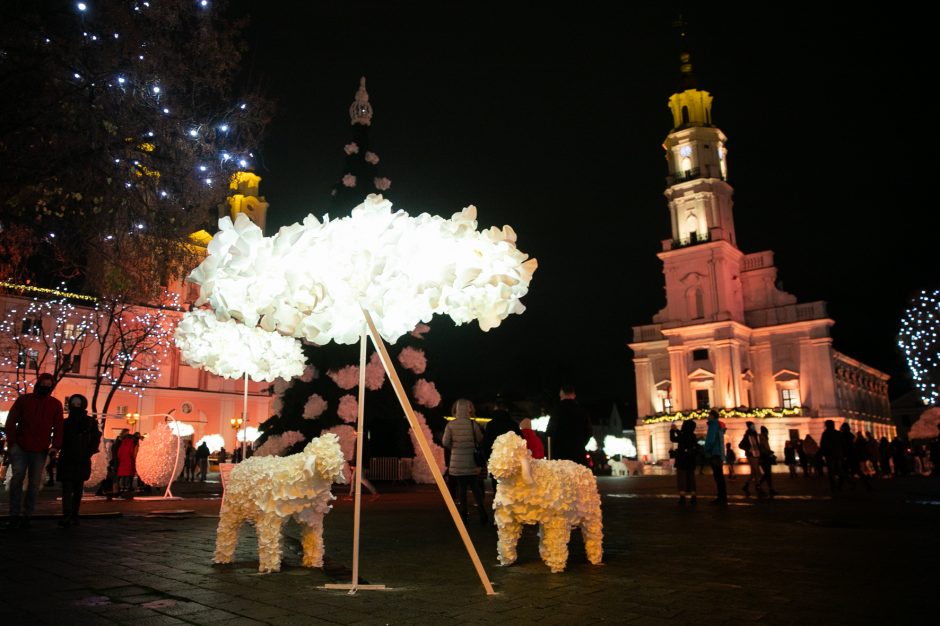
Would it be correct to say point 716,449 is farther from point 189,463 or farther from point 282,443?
point 189,463

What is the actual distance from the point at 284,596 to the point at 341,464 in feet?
4.22

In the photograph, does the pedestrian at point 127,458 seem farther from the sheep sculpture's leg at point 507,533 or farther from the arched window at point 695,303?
the arched window at point 695,303

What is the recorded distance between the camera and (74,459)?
9.82 m

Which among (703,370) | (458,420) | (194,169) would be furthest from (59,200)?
(703,370)

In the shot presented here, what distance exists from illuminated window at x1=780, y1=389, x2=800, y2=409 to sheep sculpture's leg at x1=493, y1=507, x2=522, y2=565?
185 ft

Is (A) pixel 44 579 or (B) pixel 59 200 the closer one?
(A) pixel 44 579

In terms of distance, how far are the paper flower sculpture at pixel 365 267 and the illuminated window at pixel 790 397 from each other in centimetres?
5776

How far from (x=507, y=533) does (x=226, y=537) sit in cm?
259

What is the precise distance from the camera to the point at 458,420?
9734 millimetres

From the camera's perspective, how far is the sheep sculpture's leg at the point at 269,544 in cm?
571

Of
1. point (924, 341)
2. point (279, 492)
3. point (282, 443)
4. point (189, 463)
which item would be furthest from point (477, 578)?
point (924, 341)

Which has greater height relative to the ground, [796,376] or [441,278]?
[796,376]

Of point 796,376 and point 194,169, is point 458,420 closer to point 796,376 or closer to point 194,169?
point 194,169

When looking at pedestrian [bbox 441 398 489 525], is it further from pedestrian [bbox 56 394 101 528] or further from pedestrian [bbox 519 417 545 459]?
pedestrian [bbox 56 394 101 528]
